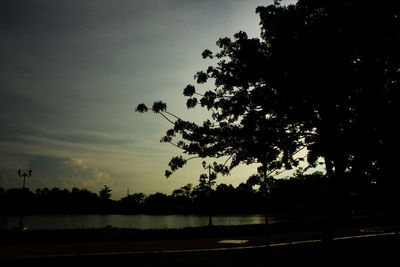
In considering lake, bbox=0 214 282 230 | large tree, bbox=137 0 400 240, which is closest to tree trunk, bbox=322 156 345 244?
large tree, bbox=137 0 400 240

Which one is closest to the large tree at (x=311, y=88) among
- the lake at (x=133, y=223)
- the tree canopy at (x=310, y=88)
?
the tree canopy at (x=310, y=88)

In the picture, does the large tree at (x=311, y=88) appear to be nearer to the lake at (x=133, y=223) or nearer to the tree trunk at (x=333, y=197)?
the tree trunk at (x=333, y=197)

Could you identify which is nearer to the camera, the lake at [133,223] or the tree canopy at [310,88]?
the tree canopy at [310,88]

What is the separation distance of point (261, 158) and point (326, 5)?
5732mm

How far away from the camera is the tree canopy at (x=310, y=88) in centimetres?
941

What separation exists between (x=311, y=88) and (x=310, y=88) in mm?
33

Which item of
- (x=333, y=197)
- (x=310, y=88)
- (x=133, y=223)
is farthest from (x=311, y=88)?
(x=133, y=223)

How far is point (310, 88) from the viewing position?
10.3 metres

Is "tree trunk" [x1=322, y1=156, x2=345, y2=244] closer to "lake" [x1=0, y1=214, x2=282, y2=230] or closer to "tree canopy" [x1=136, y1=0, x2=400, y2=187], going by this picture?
"tree canopy" [x1=136, y1=0, x2=400, y2=187]

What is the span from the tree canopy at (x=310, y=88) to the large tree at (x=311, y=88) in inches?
1.2

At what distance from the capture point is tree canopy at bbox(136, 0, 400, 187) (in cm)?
941

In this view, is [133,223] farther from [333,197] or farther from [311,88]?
[311,88]

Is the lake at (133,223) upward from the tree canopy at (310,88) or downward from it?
downward

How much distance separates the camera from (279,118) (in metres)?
11.5
